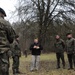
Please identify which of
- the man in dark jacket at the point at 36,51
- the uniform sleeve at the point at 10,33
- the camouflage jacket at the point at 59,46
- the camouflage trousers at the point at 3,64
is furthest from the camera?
the camouflage jacket at the point at 59,46

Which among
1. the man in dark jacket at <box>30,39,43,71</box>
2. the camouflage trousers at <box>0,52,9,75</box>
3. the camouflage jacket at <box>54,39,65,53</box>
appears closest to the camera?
the camouflage trousers at <box>0,52,9,75</box>

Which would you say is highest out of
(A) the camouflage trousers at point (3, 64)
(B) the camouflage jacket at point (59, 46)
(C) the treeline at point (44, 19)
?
(C) the treeline at point (44, 19)

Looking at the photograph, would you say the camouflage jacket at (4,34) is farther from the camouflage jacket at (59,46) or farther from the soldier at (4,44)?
the camouflage jacket at (59,46)

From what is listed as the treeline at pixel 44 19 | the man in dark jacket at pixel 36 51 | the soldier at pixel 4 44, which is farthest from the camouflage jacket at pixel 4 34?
the treeline at pixel 44 19

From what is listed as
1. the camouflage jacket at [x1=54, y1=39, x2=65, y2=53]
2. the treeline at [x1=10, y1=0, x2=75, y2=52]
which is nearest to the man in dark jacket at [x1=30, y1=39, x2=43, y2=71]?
the camouflage jacket at [x1=54, y1=39, x2=65, y2=53]

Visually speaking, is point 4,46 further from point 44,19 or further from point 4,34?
point 44,19

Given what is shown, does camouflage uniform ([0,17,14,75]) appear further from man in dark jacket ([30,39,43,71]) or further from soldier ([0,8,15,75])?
man in dark jacket ([30,39,43,71])

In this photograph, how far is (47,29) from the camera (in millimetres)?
24922

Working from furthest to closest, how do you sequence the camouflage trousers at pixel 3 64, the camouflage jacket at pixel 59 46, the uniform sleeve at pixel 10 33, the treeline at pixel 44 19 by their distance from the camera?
the treeline at pixel 44 19
the camouflage jacket at pixel 59 46
the uniform sleeve at pixel 10 33
the camouflage trousers at pixel 3 64

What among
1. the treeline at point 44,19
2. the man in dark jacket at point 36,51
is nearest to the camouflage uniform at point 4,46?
the man in dark jacket at point 36,51

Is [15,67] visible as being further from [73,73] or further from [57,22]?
[57,22]

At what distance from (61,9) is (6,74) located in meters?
19.0

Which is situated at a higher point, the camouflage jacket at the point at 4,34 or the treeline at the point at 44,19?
the treeline at the point at 44,19

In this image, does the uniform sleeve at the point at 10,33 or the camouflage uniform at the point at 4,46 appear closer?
the camouflage uniform at the point at 4,46
